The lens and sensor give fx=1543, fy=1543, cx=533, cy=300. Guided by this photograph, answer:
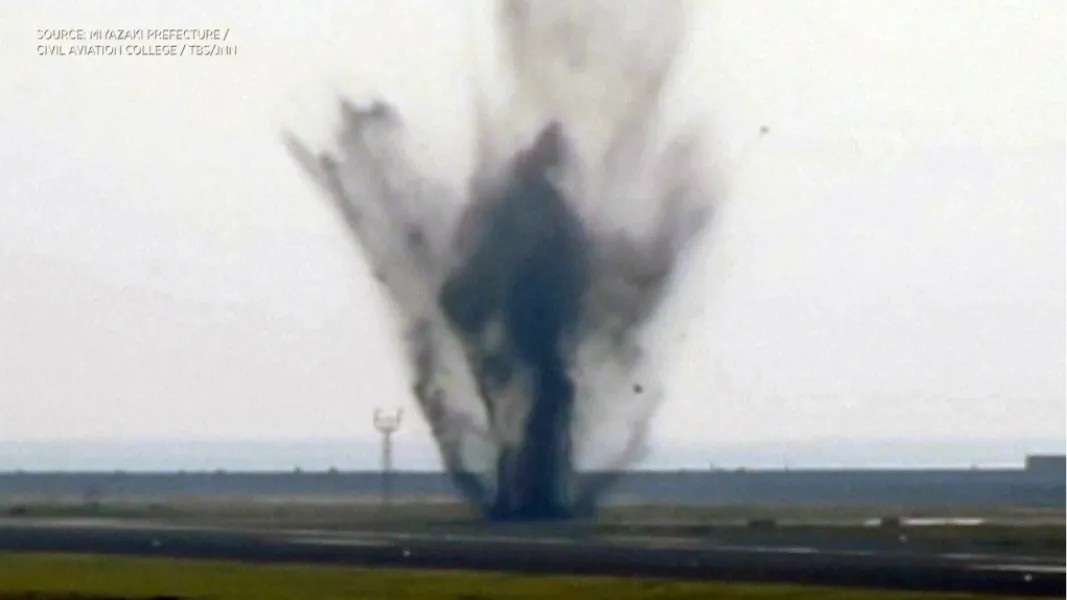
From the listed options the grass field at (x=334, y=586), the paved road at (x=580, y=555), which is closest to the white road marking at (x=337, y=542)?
the paved road at (x=580, y=555)

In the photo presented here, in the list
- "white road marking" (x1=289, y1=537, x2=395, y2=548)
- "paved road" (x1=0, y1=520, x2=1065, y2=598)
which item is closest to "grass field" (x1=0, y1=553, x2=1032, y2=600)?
"paved road" (x1=0, y1=520, x2=1065, y2=598)

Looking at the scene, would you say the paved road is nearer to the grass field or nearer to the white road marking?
the white road marking

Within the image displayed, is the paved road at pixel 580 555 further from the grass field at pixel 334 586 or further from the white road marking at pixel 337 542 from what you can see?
the grass field at pixel 334 586

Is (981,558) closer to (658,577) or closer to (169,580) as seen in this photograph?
(658,577)

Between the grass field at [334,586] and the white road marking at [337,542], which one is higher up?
the grass field at [334,586]

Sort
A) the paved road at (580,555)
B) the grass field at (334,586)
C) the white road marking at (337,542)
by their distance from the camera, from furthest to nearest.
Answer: the white road marking at (337,542) < the paved road at (580,555) < the grass field at (334,586)

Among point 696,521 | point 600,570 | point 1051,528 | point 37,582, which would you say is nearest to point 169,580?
point 37,582

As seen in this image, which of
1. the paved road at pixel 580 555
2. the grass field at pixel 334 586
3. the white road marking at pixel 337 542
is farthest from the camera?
the white road marking at pixel 337 542
